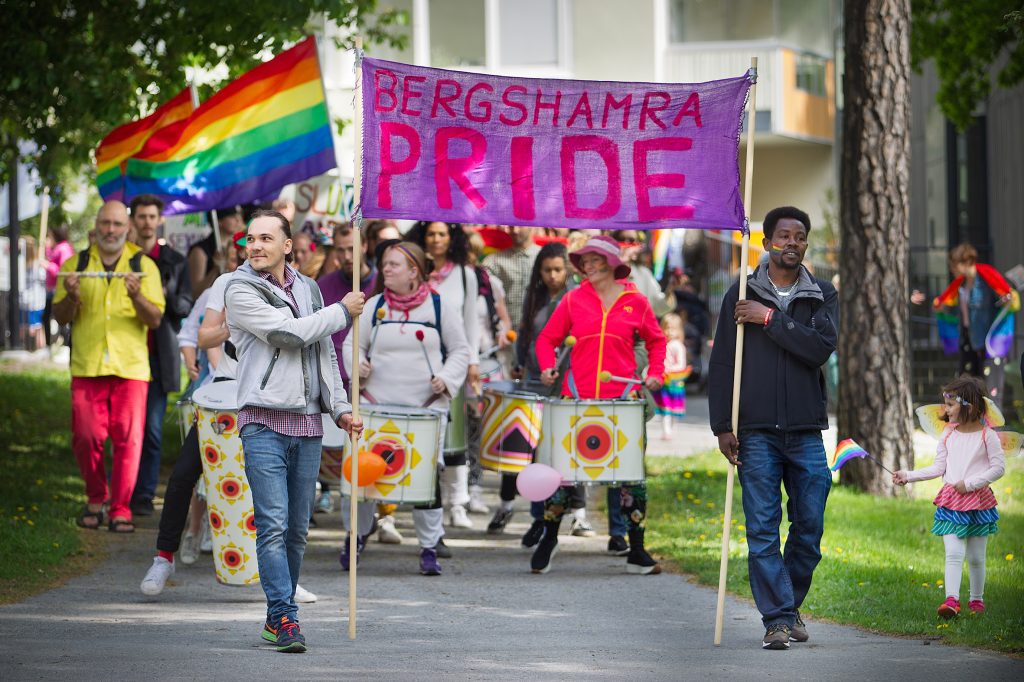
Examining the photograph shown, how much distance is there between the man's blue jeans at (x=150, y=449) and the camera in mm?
11969

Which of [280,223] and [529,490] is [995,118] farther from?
[280,223]

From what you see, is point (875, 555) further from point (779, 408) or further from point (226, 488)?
point (226, 488)

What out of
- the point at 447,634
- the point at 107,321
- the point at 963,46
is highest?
the point at 963,46

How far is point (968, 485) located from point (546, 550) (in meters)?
2.78

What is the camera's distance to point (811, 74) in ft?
100

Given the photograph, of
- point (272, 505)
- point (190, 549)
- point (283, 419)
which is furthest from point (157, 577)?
point (283, 419)

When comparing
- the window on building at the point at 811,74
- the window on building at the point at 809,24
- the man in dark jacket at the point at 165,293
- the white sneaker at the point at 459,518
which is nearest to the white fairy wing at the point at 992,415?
the white sneaker at the point at 459,518

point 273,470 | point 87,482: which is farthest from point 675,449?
point 273,470

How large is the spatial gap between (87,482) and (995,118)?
17851 mm

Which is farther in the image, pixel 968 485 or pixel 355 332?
pixel 968 485

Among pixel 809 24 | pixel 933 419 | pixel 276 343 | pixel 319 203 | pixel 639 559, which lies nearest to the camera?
pixel 276 343

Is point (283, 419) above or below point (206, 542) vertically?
above

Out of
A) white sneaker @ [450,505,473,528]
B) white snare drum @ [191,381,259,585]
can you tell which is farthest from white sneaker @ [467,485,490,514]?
white snare drum @ [191,381,259,585]

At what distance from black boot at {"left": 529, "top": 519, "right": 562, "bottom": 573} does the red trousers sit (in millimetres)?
3158
